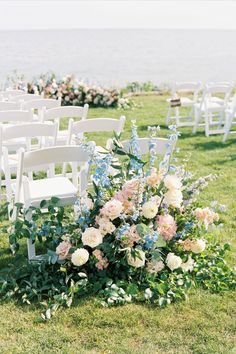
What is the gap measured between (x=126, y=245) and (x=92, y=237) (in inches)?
10.3

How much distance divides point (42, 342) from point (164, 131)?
6.86 meters

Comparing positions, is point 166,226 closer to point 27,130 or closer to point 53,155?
Result: point 53,155

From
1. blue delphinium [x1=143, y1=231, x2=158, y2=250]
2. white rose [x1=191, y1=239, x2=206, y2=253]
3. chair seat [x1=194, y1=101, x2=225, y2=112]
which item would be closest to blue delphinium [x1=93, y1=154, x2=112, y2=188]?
blue delphinium [x1=143, y1=231, x2=158, y2=250]

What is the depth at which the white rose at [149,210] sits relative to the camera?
384 cm

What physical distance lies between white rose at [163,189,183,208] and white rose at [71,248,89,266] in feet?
2.37

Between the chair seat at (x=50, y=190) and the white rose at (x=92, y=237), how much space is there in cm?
60

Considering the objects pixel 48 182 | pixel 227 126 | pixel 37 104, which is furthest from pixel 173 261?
pixel 227 126

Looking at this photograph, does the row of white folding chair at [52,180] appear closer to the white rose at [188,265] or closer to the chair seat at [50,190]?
the chair seat at [50,190]

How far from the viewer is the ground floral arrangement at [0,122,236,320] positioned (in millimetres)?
3834

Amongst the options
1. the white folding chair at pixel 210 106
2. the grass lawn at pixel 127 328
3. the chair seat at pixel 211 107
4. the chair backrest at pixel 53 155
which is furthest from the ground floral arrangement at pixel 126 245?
the chair seat at pixel 211 107

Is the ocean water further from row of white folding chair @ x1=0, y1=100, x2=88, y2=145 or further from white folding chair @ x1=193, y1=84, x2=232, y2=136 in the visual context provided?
row of white folding chair @ x1=0, y1=100, x2=88, y2=145

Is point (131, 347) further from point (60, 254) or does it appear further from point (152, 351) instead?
point (60, 254)

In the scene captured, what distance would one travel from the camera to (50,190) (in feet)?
15.0

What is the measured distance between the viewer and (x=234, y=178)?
6.82 m
